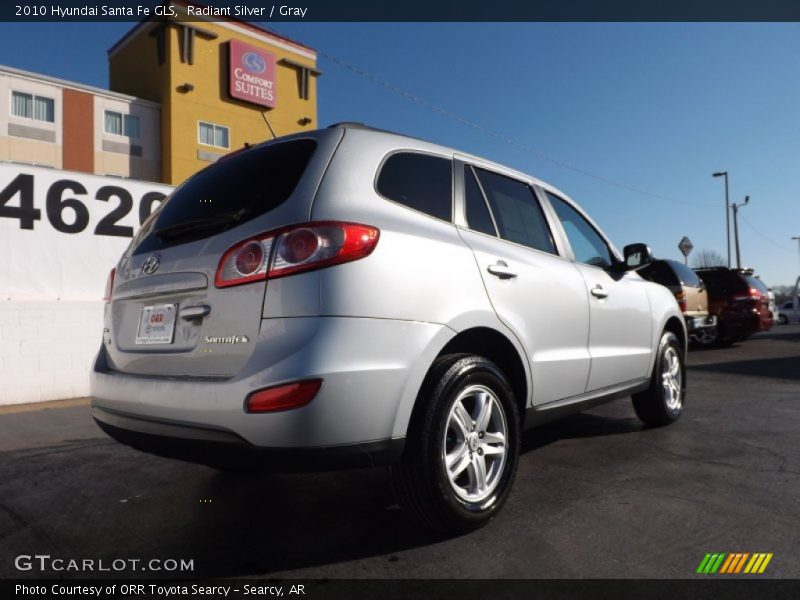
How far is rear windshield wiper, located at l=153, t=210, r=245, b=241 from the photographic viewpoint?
7.60 feet

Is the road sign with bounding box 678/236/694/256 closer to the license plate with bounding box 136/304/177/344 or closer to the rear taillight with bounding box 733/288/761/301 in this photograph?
the rear taillight with bounding box 733/288/761/301

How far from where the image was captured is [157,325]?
244cm

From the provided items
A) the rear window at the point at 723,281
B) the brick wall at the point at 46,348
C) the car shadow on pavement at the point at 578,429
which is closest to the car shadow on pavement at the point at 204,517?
the car shadow on pavement at the point at 578,429

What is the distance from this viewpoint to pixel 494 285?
8.86ft

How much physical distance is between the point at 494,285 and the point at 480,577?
1.22 m

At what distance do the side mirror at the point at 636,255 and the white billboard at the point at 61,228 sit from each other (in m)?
6.32

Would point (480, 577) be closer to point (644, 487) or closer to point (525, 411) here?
point (525, 411)

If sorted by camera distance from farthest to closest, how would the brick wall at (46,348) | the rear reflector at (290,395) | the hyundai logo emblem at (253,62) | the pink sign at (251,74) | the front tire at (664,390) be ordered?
the hyundai logo emblem at (253,62) < the pink sign at (251,74) < the brick wall at (46,348) < the front tire at (664,390) < the rear reflector at (290,395)

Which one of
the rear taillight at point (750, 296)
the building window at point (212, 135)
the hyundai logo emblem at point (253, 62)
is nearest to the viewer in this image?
the rear taillight at point (750, 296)

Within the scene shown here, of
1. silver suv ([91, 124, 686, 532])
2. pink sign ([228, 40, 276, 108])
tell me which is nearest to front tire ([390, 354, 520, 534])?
silver suv ([91, 124, 686, 532])

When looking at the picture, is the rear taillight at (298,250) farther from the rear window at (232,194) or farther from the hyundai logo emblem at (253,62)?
the hyundai logo emblem at (253,62)

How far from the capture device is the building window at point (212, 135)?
30098mm

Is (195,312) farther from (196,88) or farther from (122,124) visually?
(196,88)

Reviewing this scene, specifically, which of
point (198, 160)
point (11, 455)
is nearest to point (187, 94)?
point (198, 160)
